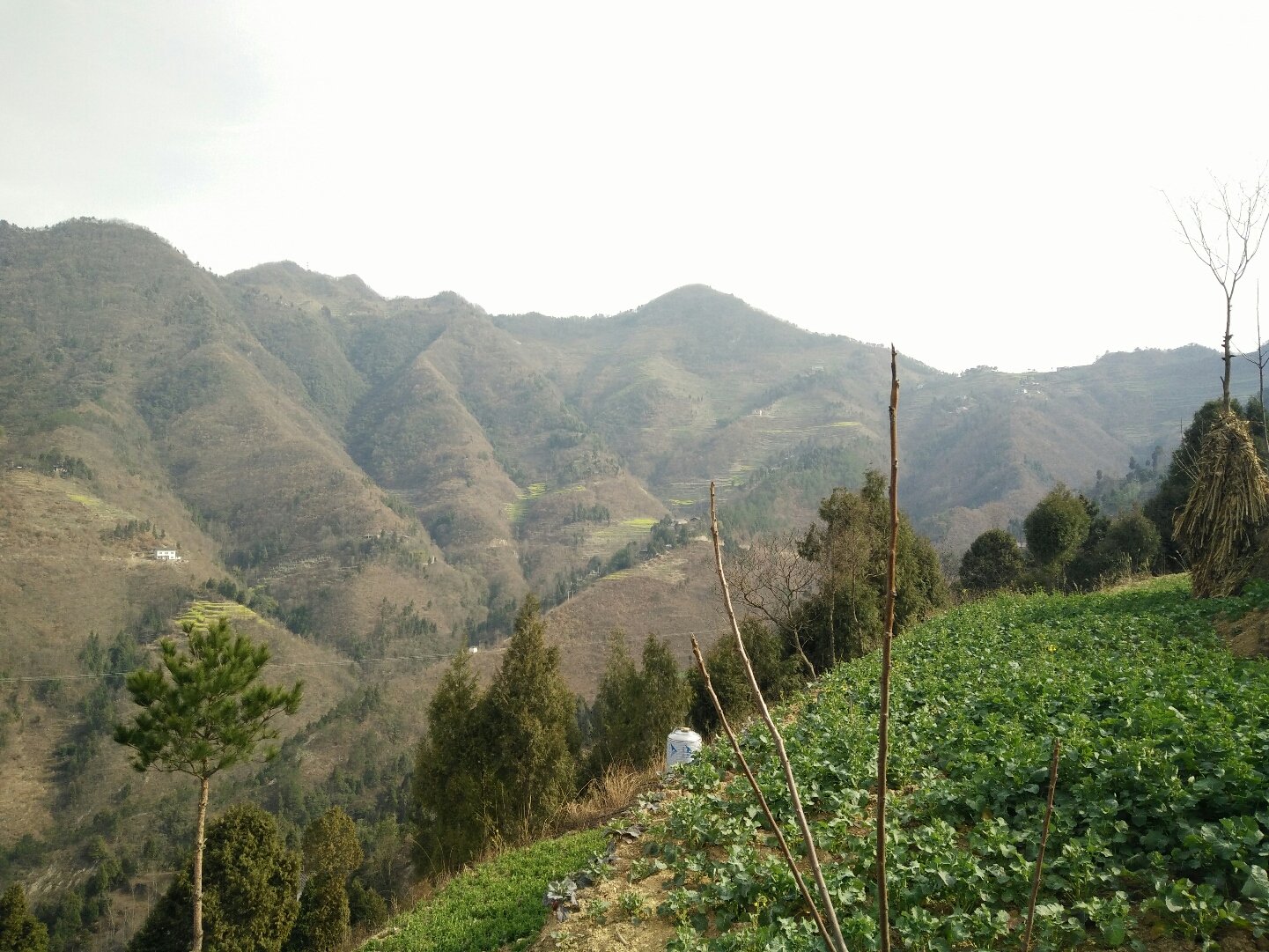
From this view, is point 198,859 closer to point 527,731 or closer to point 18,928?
point 527,731

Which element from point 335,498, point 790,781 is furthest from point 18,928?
point 335,498

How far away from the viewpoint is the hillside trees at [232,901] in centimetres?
1483

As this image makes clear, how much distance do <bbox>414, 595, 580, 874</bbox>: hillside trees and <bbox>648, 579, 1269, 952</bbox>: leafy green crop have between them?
27.0 feet

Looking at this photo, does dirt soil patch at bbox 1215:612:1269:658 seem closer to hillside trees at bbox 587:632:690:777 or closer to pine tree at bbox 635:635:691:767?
hillside trees at bbox 587:632:690:777

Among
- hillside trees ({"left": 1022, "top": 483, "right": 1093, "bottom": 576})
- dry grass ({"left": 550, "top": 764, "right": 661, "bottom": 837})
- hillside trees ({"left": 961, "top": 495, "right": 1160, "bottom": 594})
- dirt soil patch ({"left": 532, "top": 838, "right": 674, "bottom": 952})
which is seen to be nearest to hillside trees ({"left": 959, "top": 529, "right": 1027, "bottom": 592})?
hillside trees ({"left": 961, "top": 495, "right": 1160, "bottom": 594})

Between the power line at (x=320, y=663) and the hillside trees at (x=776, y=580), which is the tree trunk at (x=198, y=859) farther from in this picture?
the power line at (x=320, y=663)

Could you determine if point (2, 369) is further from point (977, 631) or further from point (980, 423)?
point (980, 423)

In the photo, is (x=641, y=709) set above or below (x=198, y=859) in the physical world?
below

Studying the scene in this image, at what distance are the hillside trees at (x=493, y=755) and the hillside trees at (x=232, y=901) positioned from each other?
3271mm

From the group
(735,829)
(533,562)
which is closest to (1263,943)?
(735,829)

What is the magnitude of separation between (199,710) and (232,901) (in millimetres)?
6033

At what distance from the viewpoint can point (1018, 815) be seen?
4.89 metres

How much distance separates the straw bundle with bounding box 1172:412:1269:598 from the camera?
11.8m

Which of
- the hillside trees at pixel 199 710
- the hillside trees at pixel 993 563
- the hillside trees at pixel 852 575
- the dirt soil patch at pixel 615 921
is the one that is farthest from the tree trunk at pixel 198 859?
the hillside trees at pixel 993 563
